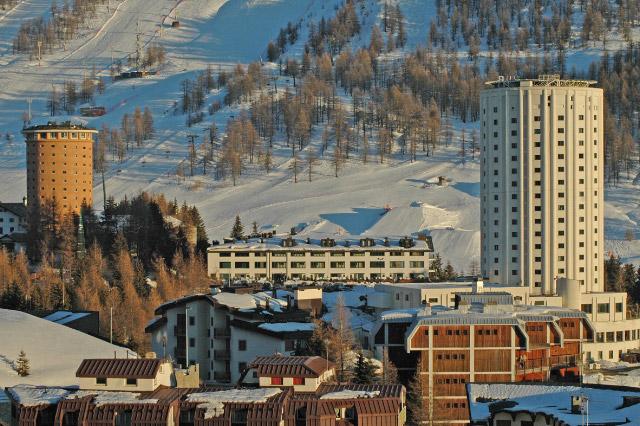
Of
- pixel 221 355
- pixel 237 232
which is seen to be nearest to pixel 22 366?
pixel 221 355

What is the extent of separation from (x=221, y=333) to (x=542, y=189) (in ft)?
93.8

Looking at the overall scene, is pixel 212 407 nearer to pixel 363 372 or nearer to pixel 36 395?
pixel 36 395

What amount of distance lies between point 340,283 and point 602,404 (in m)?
62.9

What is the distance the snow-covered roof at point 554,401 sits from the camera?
153 feet

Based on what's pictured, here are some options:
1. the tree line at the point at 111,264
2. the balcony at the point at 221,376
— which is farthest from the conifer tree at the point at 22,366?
the tree line at the point at 111,264

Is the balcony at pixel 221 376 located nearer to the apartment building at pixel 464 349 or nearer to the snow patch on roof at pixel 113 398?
the apartment building at pixel 464 349

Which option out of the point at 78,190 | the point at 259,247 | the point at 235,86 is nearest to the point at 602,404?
the point at 259,247

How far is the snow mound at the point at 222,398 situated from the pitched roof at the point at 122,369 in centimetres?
365

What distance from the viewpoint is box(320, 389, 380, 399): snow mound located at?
2088 inches

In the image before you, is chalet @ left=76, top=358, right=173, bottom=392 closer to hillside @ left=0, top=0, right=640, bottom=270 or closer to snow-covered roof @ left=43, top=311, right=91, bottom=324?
snow-covered roof @ left=43, top=311, right=91, bottom=324

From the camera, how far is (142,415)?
52219 millimetres

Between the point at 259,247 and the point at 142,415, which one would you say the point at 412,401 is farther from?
the point at 259,247

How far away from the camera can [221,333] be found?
7725cm

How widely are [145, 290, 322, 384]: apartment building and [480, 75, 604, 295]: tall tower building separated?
Result: 21.3 metres
